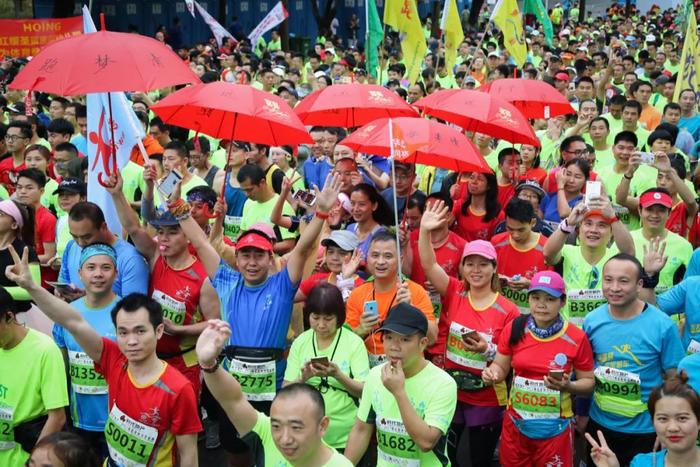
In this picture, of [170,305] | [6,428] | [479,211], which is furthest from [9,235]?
[479,211]

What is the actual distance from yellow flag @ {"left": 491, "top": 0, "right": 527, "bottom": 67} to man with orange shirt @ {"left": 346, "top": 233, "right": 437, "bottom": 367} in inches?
304

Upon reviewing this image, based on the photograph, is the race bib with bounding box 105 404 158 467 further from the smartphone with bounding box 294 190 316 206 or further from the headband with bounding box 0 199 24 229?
the headband with bounding box 0 199 24 229

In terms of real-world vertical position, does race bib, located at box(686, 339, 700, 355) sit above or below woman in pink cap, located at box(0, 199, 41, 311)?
below

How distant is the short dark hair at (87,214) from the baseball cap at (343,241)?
1.46 metres

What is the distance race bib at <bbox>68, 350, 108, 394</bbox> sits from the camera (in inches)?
194

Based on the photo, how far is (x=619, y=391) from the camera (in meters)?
4.97

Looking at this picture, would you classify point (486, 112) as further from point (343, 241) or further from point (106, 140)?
point (106, 140)

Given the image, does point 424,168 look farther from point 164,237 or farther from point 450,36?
point 450,36

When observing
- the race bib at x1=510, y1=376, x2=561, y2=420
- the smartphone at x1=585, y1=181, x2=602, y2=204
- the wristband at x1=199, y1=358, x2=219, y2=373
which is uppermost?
the smartphone at x1=585, y1=181, x2=602, y2=204

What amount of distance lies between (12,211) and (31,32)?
12.9 meters

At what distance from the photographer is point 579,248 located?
6.13 meters

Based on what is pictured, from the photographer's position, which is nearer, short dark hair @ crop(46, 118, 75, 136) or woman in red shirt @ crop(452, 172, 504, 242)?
woman in red shirt @ crop(452, 172, 504, 242)

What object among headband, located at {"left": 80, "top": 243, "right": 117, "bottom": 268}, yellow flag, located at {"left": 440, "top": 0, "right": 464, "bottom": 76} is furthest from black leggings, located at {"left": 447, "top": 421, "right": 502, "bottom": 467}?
yellow flag, located at {"left": 440, "top": 0, "right": 464, "bottom": 76}

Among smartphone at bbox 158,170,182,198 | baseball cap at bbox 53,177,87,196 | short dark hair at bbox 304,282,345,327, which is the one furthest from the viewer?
baseball cap at bbox 53,177,87,196
